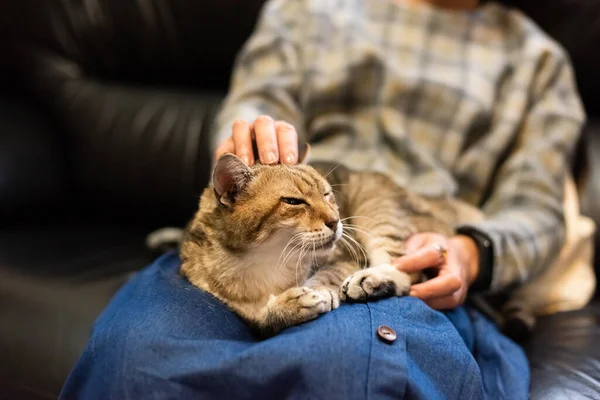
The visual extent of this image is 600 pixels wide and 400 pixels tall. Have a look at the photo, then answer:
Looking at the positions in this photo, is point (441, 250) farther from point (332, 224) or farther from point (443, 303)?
point (332, 224)

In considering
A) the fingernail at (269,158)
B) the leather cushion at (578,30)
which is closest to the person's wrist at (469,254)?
the fingernail at (269,158)

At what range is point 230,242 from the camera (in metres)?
0.88

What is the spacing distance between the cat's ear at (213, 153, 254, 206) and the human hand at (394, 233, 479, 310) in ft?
1.07

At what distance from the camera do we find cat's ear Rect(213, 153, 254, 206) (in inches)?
32.1

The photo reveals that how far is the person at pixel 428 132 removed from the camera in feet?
2.88


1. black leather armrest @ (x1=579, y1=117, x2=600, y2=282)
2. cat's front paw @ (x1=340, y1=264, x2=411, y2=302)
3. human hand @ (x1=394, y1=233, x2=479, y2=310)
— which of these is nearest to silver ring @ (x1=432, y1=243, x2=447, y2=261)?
human hand @ (x1=394, y1=233, x2=479, y2=310)

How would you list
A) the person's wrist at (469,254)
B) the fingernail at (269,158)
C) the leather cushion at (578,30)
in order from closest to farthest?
the fingernail at (269,158) → the person's wrist at (469,254) → the leather cushion at (578,30)

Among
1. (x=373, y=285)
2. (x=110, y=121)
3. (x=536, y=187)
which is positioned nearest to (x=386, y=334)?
(x=373, y=285)

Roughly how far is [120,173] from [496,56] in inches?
48.8

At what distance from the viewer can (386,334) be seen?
74 centimetres

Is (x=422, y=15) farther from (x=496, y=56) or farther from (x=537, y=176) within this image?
(x=537, y=176)

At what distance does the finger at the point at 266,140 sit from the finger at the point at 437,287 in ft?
1.16

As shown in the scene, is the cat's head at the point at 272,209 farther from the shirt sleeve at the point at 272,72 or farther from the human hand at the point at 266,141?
the shirt sleeve at the point at 272,72

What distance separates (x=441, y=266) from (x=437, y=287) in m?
0.06
